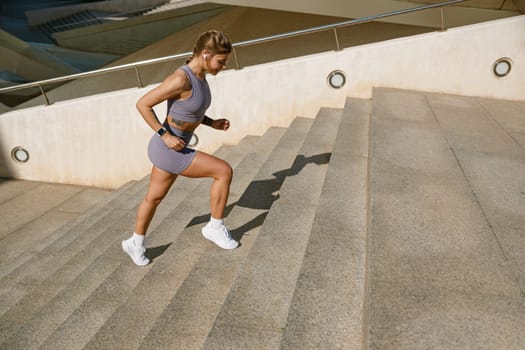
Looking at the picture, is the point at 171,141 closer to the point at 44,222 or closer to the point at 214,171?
the point at 214,171

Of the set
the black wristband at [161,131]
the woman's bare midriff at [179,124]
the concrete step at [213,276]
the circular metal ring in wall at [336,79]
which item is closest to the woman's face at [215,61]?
the woman's bare midriff at [179,124]

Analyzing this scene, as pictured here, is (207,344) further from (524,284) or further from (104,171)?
(104,171)

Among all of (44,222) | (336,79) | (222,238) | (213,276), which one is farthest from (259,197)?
(44,222)

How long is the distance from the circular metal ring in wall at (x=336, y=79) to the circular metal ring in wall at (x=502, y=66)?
2.58m

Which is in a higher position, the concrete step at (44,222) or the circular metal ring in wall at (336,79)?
the circular metal ring in wall at (336,79)

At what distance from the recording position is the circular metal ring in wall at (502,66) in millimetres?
6191

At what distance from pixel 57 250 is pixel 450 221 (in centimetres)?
480

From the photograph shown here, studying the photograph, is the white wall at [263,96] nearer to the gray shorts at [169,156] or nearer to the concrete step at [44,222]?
the concrete step at [44,222]

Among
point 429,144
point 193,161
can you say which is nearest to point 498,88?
point 429,144

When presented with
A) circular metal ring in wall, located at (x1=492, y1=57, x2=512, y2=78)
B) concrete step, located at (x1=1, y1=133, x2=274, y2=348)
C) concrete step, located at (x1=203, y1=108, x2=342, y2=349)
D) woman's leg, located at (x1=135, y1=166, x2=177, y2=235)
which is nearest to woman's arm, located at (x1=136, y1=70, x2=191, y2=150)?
woman's leg, located at (x1=135, y1=166, x2=177, y2=235)

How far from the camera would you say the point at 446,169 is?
12.9 ft

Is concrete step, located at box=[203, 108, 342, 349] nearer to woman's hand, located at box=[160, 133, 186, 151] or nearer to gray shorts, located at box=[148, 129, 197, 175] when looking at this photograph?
gray shorts, located at box=[148, 129, 197, 175]

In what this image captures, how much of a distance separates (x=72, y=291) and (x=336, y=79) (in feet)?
17.3

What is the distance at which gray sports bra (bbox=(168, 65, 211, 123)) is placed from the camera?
9.46ft
